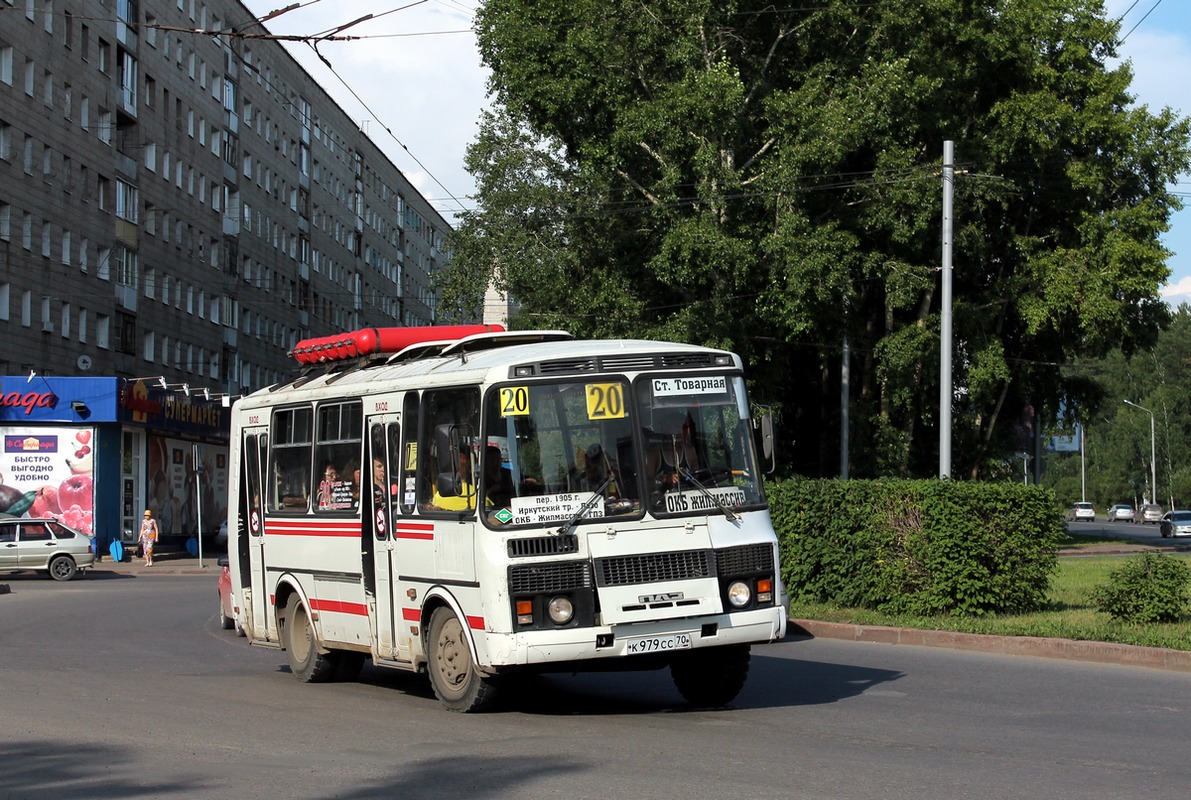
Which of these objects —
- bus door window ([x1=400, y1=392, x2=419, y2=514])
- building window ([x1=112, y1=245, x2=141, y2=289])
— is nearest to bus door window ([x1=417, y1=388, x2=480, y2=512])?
bus door window ([x1=400, y1=392, x2=419, y2=514])

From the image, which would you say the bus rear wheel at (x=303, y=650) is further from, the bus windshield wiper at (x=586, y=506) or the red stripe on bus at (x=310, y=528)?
the bus windshield wiper at (x=586, y=506)

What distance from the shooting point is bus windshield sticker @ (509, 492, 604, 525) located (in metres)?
10.2

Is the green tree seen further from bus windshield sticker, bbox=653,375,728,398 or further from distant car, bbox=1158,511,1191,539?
distant car, bbox=1158,511,1191,539

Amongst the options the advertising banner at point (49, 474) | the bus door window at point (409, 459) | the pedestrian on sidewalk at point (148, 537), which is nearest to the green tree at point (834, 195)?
the pedestrian on sidewalk at point (148, 537)

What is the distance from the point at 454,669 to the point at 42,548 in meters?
30.0

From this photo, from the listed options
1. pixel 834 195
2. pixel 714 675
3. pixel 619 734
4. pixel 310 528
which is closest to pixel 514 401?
pixel 619 734

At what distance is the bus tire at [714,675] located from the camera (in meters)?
11.1

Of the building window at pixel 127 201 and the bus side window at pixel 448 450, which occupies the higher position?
the building window at pixel 127 201

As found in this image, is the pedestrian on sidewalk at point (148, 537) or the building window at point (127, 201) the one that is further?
the building window at point (127, 201)

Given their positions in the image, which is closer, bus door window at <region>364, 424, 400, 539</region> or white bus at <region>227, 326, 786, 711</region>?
white bus at <region>227, 326, 786, 711</region>

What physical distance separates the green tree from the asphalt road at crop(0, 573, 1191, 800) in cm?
1925

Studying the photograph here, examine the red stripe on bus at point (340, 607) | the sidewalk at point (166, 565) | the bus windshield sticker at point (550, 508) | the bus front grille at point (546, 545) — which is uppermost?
the bus windshield sticker at point (550, 508)

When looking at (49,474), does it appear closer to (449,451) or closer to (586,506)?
(449,451)

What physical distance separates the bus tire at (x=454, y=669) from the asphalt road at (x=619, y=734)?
0.16m
